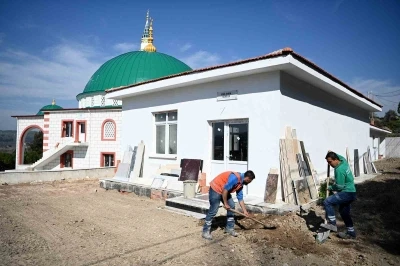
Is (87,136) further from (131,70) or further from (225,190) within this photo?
(225,190)

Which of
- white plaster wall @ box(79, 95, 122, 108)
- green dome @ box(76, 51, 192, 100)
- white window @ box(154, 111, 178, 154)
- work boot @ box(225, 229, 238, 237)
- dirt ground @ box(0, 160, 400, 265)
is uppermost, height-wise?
green dome @ box(76, 51, 192, 100)

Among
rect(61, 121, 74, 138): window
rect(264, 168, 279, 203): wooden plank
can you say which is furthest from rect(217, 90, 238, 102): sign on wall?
rect(61, 121, 74, 138): window

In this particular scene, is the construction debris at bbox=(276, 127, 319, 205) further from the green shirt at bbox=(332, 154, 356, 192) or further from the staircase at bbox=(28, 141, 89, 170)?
the staircase at bbox=(28, 141, 89, 170)

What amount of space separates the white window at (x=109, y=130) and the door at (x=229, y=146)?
1287cm

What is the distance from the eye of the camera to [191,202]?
7.46m

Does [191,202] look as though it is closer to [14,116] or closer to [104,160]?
[104,160]

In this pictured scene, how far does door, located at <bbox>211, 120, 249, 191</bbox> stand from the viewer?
8312 mm

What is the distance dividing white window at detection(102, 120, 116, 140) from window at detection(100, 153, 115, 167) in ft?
4.16

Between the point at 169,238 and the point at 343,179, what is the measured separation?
11.7 feet

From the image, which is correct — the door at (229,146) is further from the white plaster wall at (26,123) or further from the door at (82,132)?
the white plaster wall at (26,123)

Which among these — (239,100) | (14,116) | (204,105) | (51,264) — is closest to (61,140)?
(14,116)

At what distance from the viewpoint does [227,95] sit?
8.67m

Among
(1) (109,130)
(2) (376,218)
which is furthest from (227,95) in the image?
(1) (109,130)

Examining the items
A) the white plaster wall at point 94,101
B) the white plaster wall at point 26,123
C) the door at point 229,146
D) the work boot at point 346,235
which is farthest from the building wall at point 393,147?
the white plaster wall at point 26,123
